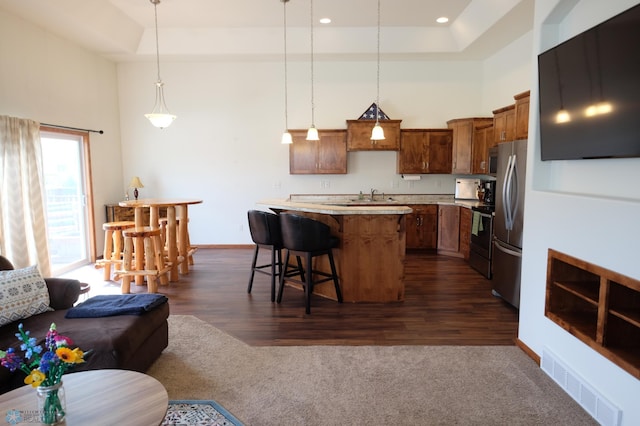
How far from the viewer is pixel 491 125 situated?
19.5 ft

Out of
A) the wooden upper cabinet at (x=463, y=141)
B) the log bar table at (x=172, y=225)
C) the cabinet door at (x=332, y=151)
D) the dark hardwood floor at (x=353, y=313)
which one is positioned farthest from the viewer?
the cabinet door at (x=332, y=151)

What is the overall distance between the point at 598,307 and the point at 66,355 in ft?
9.39

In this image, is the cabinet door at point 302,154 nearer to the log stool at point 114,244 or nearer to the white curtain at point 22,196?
the log stool at point 114,244

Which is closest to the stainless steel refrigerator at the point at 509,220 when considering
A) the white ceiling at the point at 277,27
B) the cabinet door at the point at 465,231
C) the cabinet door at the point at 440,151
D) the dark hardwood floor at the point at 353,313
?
the dark hardwood floor at the point at 353,313

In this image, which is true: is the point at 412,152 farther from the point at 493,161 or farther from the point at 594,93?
the point at 594,93

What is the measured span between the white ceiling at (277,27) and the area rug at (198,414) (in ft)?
15.2

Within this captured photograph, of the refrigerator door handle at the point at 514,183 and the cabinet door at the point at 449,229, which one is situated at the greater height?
the refrigerator door handle at the point at 514,183

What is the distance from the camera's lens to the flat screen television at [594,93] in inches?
83.5

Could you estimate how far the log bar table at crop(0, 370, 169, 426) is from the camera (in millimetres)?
1587

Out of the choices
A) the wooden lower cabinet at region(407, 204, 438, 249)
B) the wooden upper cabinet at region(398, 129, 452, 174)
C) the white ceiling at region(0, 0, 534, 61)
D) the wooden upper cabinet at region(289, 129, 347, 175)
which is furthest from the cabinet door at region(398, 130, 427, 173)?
the white ceiling at region(0, 0, 534, 61)

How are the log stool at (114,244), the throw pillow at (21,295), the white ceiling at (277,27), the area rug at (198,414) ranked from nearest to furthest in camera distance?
the area rug at (198,414) < the throw pillow at (21,295) < the white ceiling at (277,27) < the log stool at (114,244)

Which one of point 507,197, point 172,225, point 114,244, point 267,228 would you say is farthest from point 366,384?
point 114,244

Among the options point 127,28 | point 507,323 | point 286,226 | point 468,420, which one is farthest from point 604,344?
point 127,28

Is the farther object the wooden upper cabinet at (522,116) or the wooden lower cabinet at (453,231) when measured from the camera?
the wooden lower cabinet at (453,231)
